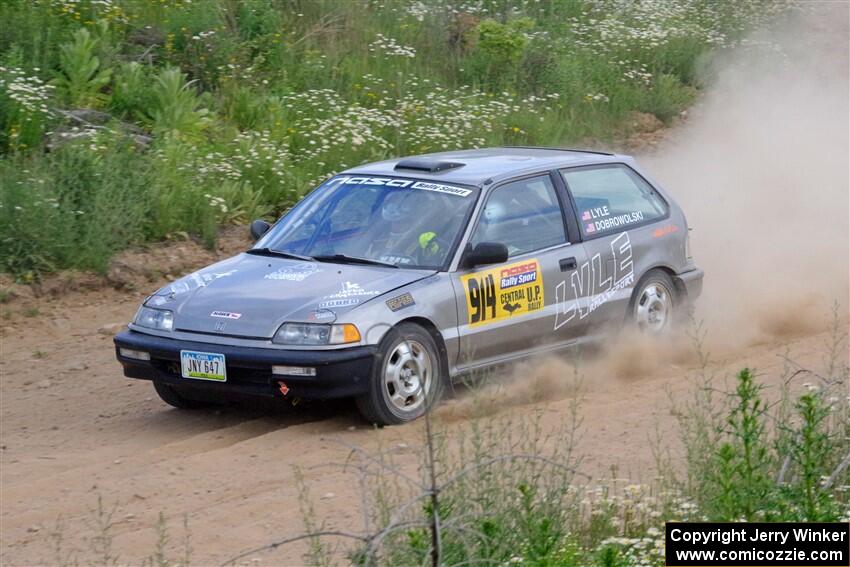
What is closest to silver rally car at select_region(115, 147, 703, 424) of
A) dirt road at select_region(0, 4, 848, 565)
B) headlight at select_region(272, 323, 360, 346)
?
headlight at select_region(272, 323, 360, 346)

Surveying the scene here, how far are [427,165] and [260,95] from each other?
6.44 meters

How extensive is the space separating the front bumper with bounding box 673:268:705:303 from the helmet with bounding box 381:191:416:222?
226cm

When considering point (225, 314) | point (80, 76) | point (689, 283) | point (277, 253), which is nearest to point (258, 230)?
point (277, 253)

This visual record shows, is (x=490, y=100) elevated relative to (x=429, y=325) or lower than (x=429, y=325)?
elevated

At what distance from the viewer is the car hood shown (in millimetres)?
7816

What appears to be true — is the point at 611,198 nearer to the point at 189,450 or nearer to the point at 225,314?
the point at 225,314

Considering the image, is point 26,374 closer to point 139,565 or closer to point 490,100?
point 139,565

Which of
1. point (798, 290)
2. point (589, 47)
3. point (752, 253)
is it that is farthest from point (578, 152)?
point (589, 47)

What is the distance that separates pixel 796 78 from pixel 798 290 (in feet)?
34.4

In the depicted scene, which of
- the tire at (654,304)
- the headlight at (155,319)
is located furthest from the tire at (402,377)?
the tire at (654,304)

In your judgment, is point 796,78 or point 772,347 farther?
point 796,78

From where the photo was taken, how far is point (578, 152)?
32.6ft

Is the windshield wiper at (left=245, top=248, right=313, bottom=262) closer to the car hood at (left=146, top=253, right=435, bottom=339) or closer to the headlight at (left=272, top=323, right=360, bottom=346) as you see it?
the car hood at (left=146, top=253, right=435, bottom=339)

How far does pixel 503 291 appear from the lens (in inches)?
336
